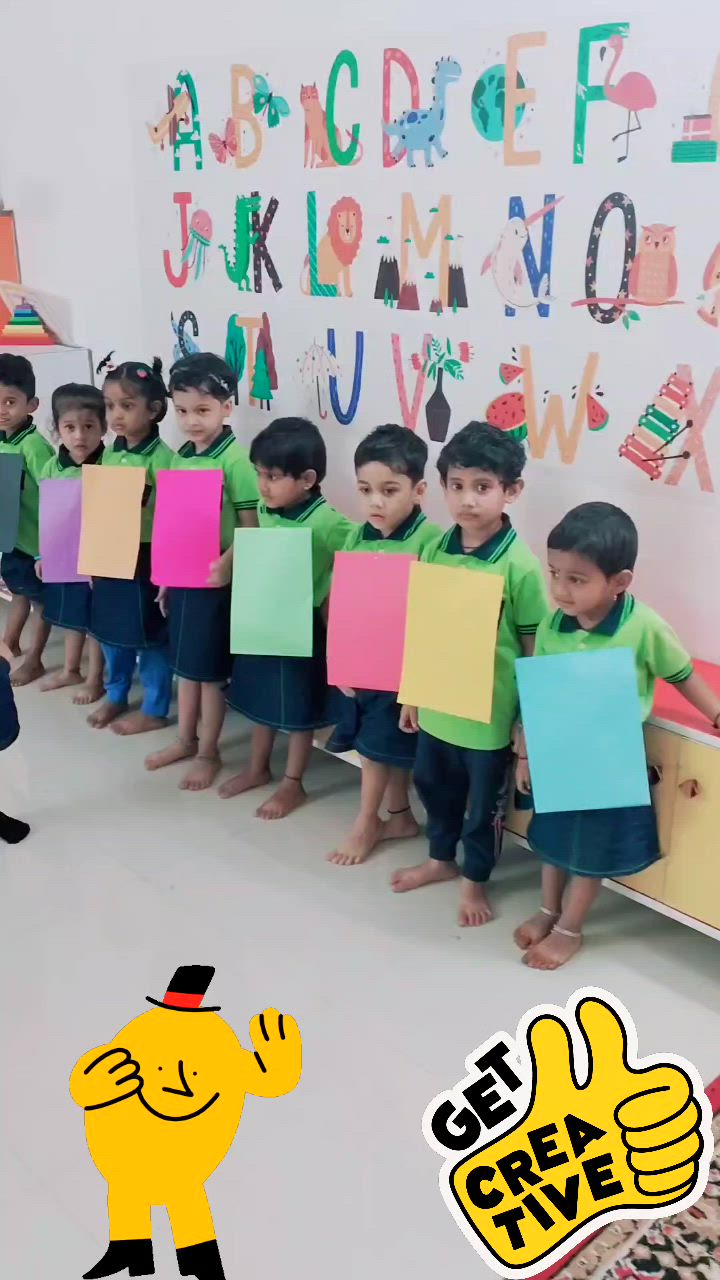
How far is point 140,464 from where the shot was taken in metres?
2.73

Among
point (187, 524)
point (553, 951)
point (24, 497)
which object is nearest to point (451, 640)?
point (553, 951)

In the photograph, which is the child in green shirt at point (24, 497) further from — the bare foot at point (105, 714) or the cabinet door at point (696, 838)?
the cabinet door at point (696, 838)

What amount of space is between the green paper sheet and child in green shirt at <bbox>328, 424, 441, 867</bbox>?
12 cm

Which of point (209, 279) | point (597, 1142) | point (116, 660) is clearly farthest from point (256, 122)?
point (597, 1142)

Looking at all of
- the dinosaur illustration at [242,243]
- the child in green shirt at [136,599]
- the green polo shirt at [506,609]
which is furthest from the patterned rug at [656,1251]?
the dinosaur illustration at [242,243]

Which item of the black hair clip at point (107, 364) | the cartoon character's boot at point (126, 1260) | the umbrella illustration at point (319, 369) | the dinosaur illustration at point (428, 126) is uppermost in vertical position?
the dinosaur illustration at point (428, 126)

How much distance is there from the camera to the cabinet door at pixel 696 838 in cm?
187

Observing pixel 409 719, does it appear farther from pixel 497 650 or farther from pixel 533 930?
pixel 533 930

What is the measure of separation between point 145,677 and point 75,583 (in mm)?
313

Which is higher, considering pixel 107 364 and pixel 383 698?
pixel 107 364

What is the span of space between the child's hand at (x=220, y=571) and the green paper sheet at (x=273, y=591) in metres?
0.13

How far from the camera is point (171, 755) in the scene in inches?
110

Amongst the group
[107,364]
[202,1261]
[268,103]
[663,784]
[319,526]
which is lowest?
[202,1261]

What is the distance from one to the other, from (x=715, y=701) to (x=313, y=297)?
4.56ft
